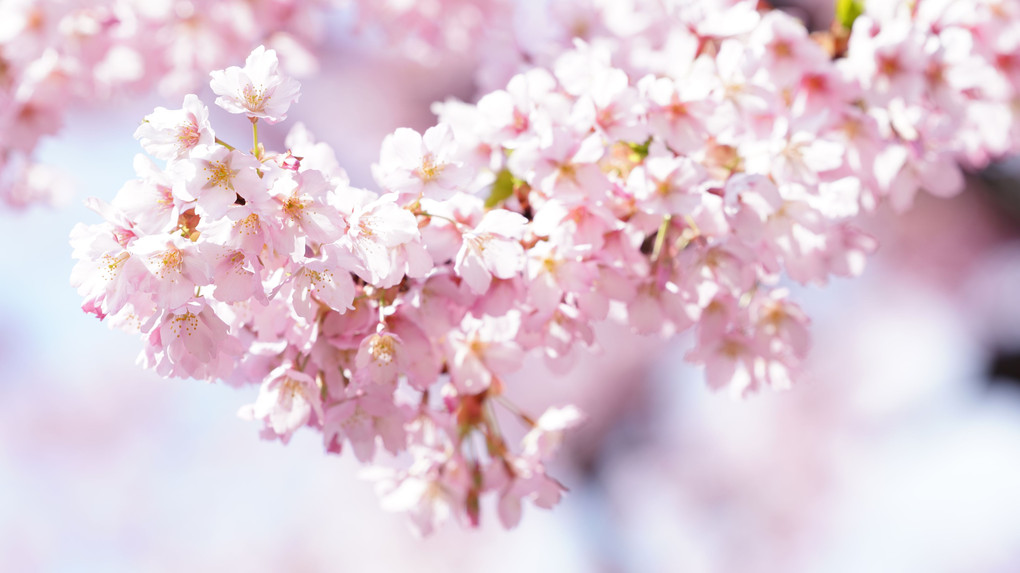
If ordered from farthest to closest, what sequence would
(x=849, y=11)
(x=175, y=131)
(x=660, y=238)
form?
1. (x=849, y=11)
2. (x=660, y=238)
3. (x=175, y=131)

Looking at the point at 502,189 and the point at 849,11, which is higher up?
the point at 849,11

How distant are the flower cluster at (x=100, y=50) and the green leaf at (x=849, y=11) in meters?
1.29

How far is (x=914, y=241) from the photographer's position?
4488 millimetres

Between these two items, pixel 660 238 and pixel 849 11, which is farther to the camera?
pixel 849 11

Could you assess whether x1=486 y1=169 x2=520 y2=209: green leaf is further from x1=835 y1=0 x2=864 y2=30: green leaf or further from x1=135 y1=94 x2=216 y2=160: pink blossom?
x1=835 y1=0 x2=864 y2=30: green leaf

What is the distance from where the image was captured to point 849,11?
129cm

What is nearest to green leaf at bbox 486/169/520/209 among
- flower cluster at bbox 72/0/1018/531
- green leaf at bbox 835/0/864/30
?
flower cluster at bbox 72/0/1018/531

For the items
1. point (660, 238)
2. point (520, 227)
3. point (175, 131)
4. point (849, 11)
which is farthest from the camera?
point (849, 11)

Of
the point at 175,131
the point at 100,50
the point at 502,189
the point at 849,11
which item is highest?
the point at 849,11

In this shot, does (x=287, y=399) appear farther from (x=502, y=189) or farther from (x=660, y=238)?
(x=660, y=238)

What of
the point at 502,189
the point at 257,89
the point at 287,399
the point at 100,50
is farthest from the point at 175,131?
the point at 100,50

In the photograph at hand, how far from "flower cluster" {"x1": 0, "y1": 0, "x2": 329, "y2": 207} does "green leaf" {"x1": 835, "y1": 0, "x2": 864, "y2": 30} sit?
1.29m

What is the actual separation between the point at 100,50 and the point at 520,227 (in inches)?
54.0

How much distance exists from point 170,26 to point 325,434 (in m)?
1.31
